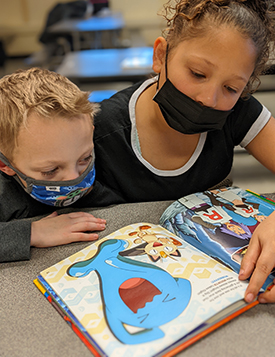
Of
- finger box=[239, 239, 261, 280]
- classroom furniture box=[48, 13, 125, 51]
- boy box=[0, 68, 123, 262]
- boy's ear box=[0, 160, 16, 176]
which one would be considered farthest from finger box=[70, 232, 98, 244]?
classroom furniture box=[48, 13, 125, 51]

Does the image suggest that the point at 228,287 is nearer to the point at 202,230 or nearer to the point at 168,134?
the point at 202,230

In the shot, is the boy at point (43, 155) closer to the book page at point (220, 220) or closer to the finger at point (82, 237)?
the finger at point (82, 237)

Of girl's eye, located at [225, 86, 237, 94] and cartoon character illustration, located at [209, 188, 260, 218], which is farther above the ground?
girl's eye, located at [225, 86, 237, 94]

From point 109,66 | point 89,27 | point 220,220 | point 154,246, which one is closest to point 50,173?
point 154,246

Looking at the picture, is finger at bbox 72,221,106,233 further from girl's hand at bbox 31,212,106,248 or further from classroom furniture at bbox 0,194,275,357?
classroom furniture at bbox 0,194,275,357

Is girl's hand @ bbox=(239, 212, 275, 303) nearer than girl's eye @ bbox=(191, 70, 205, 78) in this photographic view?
Yes

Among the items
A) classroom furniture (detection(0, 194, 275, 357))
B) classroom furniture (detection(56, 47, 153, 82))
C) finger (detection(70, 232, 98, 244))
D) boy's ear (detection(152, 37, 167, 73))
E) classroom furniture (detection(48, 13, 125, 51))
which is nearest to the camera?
classroom furniture (detection(0, 194, 275, 357))

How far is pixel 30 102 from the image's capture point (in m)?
0.71

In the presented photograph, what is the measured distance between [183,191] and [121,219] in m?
0.26

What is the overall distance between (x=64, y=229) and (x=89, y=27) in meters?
3.55

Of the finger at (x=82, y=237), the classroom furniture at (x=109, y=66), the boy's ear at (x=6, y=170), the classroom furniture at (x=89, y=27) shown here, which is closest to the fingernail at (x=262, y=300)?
the finger at (x=82, y=237)

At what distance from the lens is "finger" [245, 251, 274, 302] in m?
0.54

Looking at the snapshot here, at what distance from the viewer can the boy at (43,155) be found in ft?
2.29

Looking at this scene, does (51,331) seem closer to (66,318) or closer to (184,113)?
(66,318)
